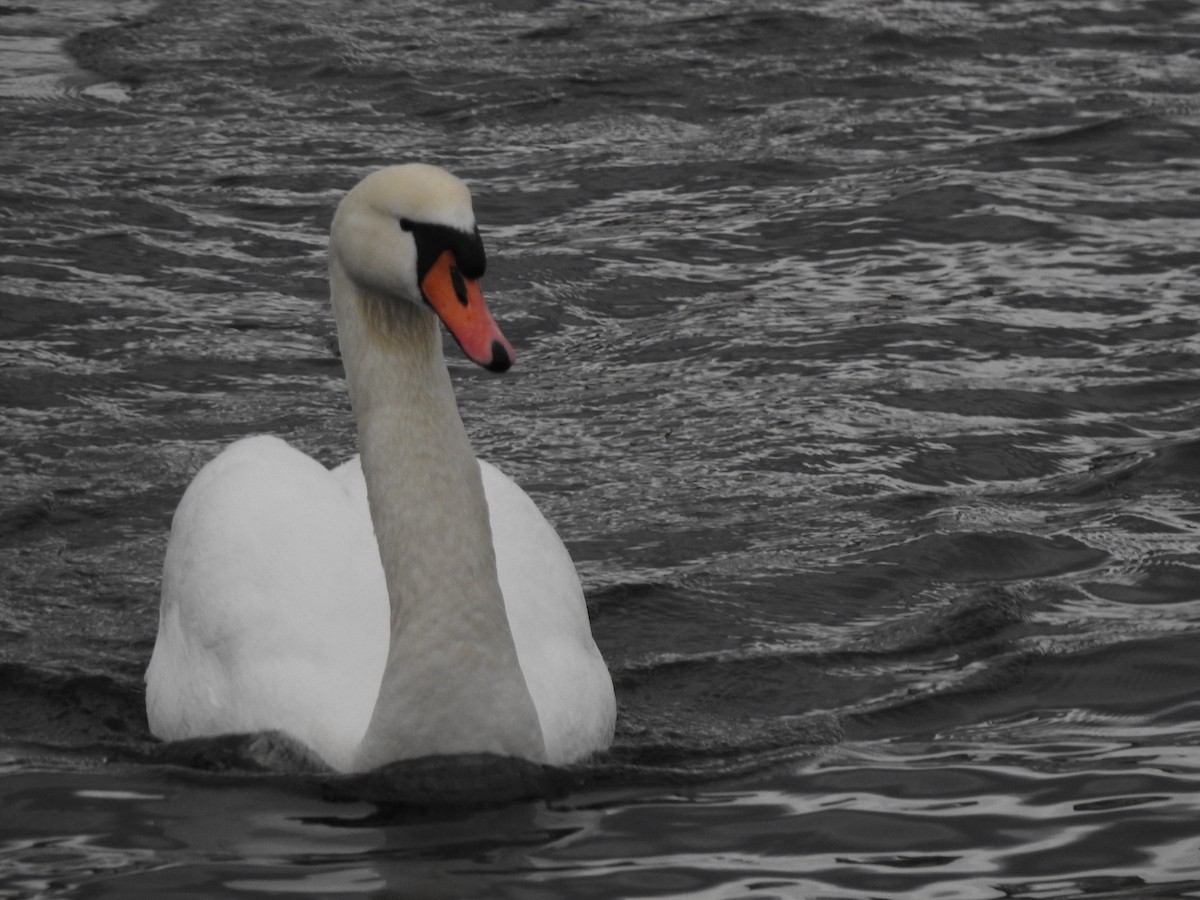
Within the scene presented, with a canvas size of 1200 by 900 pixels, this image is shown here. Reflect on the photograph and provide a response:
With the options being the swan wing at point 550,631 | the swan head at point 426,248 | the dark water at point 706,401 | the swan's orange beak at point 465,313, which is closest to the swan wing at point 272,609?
the dark water at point 706,401

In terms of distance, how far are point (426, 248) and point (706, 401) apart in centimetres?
446

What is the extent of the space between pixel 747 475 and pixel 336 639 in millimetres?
3003

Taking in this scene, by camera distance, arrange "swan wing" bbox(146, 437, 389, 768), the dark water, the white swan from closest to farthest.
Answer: the white swan
the dark water
"swan wing" bbox(146, 437, 389, 768)

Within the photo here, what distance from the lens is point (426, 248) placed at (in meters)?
5.85

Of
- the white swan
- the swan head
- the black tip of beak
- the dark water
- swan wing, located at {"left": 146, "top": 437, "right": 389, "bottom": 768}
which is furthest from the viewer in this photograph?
swan wing, located at {"left": 146, "top": 437, "right": 389, "bottom": 768}

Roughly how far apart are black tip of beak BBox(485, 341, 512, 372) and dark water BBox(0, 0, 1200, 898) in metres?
1.31

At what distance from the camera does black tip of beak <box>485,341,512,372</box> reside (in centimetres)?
554

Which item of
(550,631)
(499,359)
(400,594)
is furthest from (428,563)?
(499,359)

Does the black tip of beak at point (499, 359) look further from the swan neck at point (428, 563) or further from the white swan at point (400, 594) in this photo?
the swan neck at point (428, 563)

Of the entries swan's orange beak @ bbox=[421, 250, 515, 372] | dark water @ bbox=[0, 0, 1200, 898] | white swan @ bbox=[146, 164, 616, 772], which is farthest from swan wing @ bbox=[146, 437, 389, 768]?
swan's orange beak @ bbox=[421, 250, 515, 372]

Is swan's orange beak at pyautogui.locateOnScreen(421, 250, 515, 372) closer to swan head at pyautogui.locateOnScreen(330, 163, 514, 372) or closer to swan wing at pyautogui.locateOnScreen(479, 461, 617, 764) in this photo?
swan head at pyautogui.locateOnScreen(330, 163, 514, 372)

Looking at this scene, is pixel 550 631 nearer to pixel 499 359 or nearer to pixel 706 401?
pixel 499 359

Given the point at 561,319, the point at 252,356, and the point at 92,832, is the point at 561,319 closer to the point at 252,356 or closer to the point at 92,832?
the point at 252,356

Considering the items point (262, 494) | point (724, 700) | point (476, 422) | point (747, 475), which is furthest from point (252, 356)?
point (724, 700)
